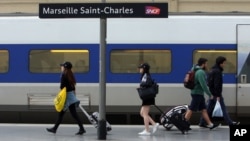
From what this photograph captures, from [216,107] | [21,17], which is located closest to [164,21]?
[216,107]

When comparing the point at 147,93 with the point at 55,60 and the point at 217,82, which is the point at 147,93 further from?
the point at 55,60

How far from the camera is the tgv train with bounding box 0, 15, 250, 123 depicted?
14.3m

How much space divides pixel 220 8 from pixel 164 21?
9.69 metres

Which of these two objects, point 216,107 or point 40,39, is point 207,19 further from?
point 40,39

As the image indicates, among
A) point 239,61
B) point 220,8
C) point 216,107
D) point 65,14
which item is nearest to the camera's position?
point 65,14

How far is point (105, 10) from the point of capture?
1089cm

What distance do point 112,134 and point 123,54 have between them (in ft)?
10.1

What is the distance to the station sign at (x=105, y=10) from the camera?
10.8 m

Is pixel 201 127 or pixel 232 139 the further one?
pixel 201 127

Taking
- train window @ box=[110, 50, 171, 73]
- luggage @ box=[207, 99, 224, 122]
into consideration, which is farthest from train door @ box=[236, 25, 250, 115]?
train window @ box=[110, 50, 171, 73]

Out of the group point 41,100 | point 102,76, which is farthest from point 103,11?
point 41,100

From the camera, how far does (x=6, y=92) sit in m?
14.8

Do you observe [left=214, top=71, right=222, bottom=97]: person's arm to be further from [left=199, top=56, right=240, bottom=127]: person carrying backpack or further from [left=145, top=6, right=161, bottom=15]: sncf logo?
[left=145, top=6, right=161, bottom=15]: sncf logo

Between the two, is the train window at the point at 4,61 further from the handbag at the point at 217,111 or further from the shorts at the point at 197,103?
the handbag at the point at 217,111
